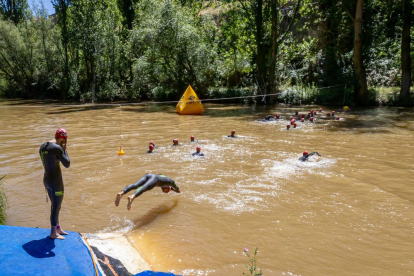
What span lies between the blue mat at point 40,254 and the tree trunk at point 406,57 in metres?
18.3

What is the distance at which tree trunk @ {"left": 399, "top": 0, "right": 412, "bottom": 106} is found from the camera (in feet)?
51.8

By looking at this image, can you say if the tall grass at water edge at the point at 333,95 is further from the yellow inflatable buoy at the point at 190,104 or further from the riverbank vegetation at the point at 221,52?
the yellow inflatable buoy at the point at 190,104

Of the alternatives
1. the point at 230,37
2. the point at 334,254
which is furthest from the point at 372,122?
the point at 230,37

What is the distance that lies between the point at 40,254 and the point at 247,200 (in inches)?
133

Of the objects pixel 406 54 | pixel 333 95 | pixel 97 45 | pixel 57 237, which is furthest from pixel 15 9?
pixel 57 237

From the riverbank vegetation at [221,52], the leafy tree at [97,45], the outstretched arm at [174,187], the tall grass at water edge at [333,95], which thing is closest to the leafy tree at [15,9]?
the riverbank vegetation at [221,52]

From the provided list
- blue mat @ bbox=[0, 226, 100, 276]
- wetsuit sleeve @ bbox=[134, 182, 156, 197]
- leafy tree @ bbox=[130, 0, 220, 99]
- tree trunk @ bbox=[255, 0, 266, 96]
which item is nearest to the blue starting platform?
blue mat @ bbox=[0, 226, 100, 276]

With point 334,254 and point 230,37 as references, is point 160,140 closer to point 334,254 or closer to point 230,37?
point 334,254

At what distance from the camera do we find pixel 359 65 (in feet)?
57.5

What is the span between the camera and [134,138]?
1123 centimetres

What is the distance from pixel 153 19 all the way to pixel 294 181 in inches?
755

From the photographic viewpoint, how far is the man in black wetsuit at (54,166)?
356cm

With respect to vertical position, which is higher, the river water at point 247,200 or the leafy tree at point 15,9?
the leafy tree at point 15,9

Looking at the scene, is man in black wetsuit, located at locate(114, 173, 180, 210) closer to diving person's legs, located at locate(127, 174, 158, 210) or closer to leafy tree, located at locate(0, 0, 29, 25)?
diving person's legs, located at locate(127, 174, 158, 210)
